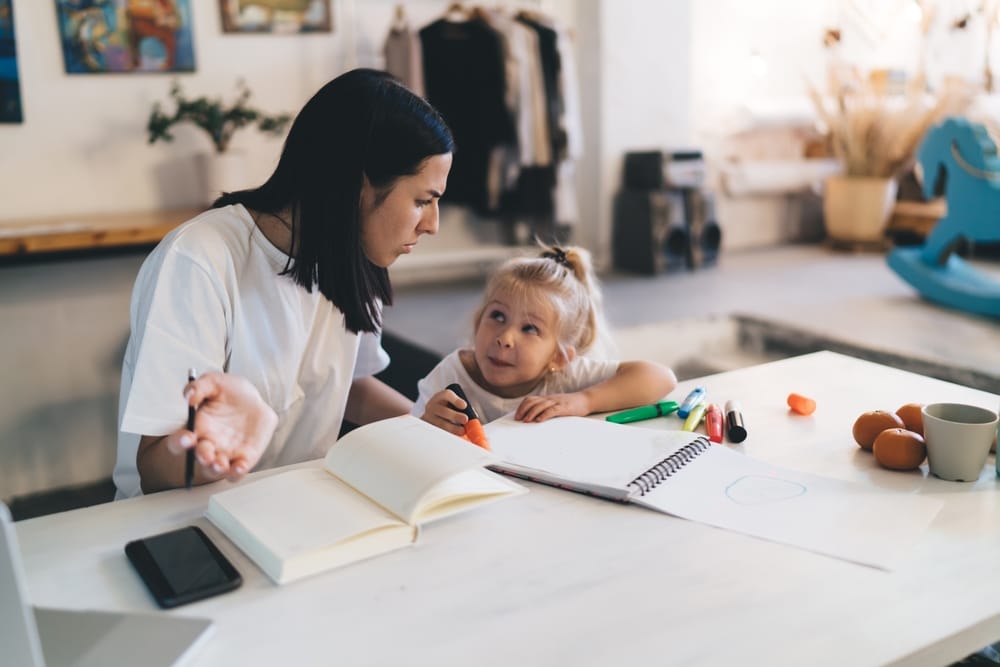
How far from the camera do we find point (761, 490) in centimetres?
100

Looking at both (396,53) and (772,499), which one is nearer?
(772,499)

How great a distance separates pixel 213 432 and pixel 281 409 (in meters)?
0.47

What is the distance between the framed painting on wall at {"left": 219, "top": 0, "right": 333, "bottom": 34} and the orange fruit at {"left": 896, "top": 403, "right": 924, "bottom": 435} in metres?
3.39

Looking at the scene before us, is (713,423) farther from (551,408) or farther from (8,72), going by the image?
(8,72)

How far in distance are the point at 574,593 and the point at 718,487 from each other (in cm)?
30

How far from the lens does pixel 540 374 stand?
5.20 ft

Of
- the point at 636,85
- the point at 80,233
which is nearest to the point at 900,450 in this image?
the point at 80,233

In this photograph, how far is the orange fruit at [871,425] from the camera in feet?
3.69

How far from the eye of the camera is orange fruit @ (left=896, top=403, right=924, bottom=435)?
1155mm

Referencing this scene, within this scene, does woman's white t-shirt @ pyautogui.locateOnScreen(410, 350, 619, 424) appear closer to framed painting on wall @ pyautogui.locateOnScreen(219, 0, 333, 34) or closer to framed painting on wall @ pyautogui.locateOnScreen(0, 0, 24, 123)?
framed painting on wall @ pyautogui.locateOnScreen(0, 0, 24, 123)

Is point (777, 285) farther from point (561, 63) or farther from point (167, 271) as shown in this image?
point (167, 271)

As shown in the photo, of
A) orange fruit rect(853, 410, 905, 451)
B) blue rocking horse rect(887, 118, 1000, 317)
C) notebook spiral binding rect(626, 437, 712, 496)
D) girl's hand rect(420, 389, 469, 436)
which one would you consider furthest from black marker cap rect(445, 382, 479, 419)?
blue rocking horse rect(887, 118, 1000, 317)

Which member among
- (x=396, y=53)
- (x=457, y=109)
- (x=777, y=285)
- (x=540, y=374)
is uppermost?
(x=396, y=53)

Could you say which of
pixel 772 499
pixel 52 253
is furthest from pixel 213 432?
pixel 52 253
